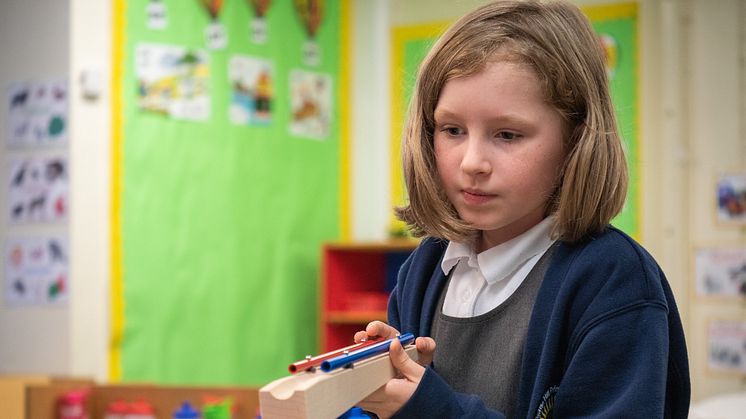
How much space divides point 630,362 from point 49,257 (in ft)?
9.55

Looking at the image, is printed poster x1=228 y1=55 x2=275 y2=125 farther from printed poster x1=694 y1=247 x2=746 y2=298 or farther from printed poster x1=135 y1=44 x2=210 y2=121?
printed poster x1=694 y1=247 x2=746 y2=298

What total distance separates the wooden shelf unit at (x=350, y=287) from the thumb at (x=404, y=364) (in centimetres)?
321

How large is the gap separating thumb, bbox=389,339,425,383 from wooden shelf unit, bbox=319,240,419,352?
10.5ft

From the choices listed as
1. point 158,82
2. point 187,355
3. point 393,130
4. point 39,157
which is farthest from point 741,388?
point 39,157

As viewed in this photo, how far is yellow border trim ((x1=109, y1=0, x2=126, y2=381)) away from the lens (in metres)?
3.47

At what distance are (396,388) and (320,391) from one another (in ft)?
0.46

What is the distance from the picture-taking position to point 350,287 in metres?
4.47

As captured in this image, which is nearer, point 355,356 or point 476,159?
point 355,356

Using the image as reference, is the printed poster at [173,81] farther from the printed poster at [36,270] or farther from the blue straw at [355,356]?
the blue straw at [355,356]

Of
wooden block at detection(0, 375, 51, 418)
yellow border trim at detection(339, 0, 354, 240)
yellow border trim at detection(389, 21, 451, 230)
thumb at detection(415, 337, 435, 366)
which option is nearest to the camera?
thumb at detection(415, 337, 435, 366)

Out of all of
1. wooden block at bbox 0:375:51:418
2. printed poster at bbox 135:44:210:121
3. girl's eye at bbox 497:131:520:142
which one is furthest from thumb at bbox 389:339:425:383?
printed poster at bbox 135:44:210:121

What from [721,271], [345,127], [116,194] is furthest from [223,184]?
[721,271]

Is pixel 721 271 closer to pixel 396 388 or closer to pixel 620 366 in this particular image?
pixel 620 366

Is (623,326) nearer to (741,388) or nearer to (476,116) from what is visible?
(476,116)
